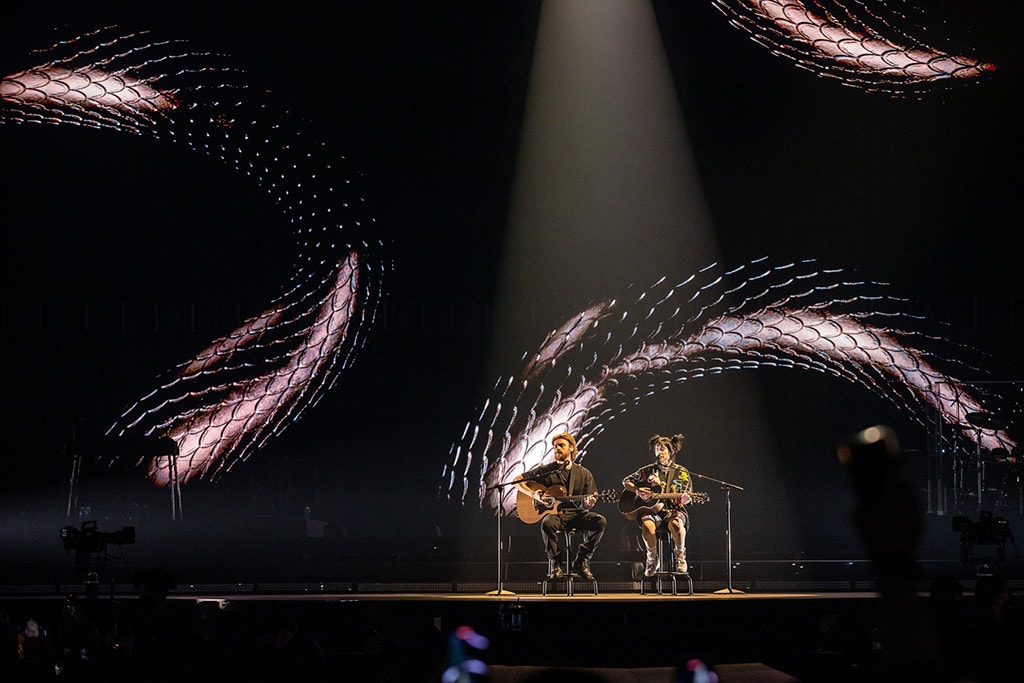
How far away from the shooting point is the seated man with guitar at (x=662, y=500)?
11.4 m

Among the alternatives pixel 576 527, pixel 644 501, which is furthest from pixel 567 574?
pixel 644 501

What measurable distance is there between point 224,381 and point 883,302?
8237 millimetres

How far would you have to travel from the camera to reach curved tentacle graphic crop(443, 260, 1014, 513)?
15.6 m

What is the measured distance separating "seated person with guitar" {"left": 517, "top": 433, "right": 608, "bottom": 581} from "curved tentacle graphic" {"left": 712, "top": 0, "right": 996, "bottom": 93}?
5636mm

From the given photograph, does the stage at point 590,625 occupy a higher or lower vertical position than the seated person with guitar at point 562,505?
lower

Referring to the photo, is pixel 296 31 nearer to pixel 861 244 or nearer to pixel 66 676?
pixel 861 244

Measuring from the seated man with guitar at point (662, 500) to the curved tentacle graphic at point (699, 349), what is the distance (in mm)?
3591

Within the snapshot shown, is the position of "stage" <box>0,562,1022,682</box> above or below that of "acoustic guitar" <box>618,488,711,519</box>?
below

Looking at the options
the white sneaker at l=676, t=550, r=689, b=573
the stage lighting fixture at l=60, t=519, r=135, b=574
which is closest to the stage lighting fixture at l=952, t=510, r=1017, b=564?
the white sneaker at l=676, t=550, r=689, b=573

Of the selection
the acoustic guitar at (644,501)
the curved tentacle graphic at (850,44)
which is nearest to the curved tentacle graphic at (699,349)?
the curved tentacle graphic at (850,44)

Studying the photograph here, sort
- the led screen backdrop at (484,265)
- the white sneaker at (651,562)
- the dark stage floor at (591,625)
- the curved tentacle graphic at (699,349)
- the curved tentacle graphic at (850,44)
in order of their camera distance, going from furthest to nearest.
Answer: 1. the curved tentacle graphic at (699,349)
2. the led screen backdrop at (484,265)
3. the curved tentacle graphic at (850,44)
4. the white sneaker at (651,562)
5. the dark stage floor at (591,625)

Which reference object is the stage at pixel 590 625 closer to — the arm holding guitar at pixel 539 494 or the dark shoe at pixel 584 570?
the dark shoe at pixel 584 570

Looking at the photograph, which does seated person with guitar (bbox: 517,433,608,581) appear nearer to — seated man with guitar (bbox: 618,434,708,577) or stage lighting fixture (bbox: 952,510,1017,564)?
seated man with guitar (bbox: 618,434,708,577)

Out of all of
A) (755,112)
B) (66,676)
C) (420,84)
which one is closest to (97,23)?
(420,84)
